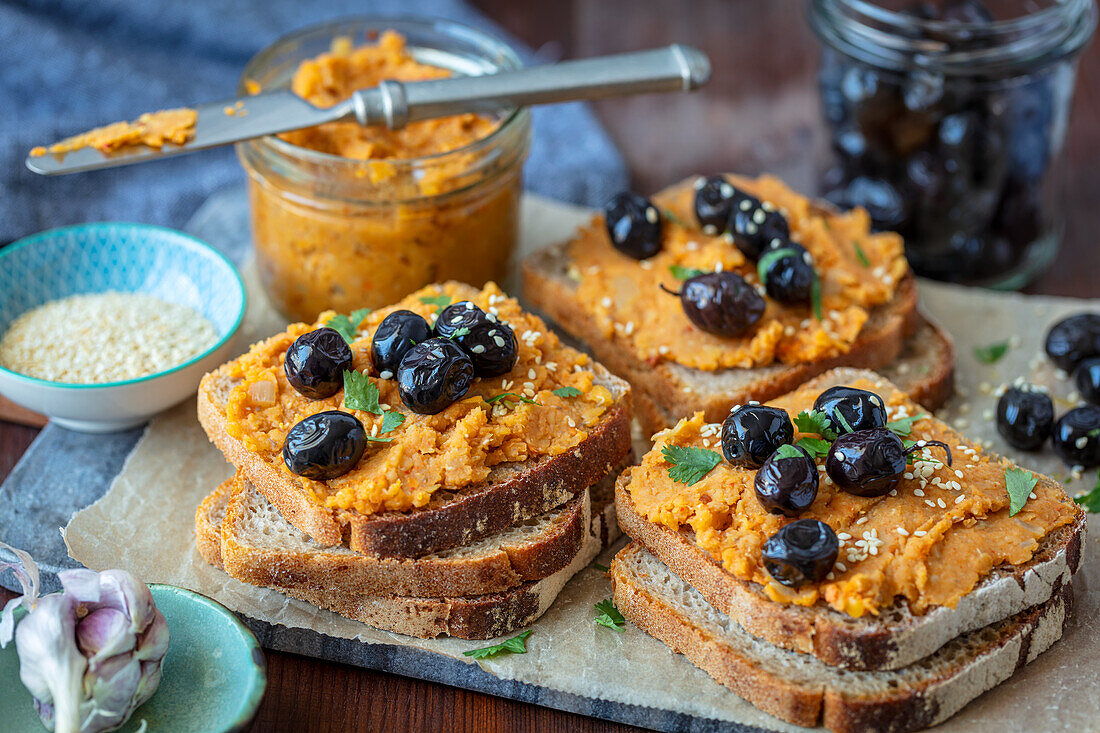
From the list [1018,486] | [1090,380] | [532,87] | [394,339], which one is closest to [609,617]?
[394,339]

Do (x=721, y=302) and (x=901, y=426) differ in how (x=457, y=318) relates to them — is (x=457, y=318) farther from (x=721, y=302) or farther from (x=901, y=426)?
(x=901, y=426)

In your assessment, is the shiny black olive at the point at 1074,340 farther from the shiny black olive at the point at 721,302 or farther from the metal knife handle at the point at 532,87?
the metal knife handle at the point at 532,87

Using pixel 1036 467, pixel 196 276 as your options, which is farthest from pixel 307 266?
pixel 1036 467

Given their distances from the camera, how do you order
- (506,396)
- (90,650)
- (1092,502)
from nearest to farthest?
1. (90,650)
2. (506,396)
3. (1092,502)

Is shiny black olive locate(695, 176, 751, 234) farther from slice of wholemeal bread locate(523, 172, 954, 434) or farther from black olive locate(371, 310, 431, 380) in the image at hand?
black olive locate(371, 310, 431, 380)

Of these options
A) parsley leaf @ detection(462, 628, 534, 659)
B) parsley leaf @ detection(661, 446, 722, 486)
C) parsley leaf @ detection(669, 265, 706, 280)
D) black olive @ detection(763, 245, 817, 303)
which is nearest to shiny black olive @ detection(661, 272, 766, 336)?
black olive @ detection(763, 245, 817, 303)

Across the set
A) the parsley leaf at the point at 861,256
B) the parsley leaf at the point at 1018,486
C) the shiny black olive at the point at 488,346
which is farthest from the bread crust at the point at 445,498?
the parsley leaf at the point at 861,256

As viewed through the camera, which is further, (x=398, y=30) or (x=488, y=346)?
(x=398, y=30)
